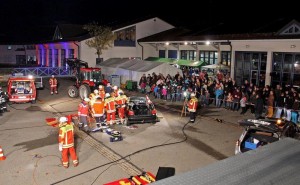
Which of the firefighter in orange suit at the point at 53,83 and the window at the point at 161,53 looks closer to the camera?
the firefighter in orange suit at the point at 53,83

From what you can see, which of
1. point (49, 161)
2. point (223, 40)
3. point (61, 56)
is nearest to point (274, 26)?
point (223, 40)

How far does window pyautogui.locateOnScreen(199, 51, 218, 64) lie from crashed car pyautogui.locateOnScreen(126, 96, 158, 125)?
12945 mm

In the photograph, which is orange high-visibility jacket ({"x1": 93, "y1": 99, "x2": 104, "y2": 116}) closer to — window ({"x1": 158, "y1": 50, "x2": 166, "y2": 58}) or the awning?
the awning

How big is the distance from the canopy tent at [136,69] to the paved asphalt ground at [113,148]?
7794mm

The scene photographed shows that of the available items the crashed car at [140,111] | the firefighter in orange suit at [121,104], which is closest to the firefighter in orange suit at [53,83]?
the firefighter in orange suit at [121,104]

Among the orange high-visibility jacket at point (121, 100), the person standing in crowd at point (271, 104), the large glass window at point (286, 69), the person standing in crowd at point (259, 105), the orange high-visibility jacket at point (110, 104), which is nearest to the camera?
the orange high-visibility jacket at point (110, 104)

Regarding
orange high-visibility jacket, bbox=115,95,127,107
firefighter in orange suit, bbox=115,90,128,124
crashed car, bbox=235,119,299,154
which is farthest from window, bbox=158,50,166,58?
crashed car, bbox=235,119,299,154

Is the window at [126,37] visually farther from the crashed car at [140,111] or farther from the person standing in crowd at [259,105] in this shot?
the person standing in crowd at [259,105]

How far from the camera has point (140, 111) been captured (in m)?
13.3

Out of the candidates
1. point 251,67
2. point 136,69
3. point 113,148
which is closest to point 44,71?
point 136,69

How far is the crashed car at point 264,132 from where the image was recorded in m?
6.28

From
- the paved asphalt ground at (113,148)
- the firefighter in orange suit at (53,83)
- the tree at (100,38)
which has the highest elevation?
the tree at (100,38)

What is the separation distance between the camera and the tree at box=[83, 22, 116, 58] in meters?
29.9

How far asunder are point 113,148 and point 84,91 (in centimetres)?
915
